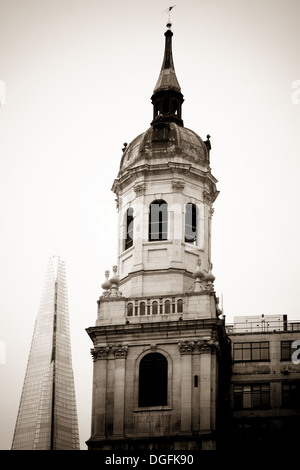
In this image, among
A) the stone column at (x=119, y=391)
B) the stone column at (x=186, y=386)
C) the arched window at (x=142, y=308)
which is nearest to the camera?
the stone column at (x=186, y=386)

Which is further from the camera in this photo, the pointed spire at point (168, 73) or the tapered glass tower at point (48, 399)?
the tapered glass tower at point (48, 399)

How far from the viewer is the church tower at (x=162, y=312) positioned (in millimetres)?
80125

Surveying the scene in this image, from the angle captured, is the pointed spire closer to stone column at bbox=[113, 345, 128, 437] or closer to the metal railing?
the metal railing

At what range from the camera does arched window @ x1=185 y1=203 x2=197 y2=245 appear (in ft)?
291

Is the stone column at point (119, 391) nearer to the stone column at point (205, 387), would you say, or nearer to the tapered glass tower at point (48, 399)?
the stone column at point (205, 387)

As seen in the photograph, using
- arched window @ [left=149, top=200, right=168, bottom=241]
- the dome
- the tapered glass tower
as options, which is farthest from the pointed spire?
the tapered glass tower

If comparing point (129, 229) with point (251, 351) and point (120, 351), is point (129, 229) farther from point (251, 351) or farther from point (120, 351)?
point (251, 351)

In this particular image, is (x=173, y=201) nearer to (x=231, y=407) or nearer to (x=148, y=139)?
(x=148, y=139)

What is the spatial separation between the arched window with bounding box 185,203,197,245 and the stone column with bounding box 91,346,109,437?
1170 centimetres

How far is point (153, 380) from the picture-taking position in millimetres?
81750

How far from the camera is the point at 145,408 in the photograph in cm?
8069

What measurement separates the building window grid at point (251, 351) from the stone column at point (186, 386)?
10.5 metres

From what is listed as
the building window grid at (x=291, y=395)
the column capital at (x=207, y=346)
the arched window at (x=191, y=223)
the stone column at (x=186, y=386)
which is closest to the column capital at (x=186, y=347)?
the stone column at (x=186, y=386)
